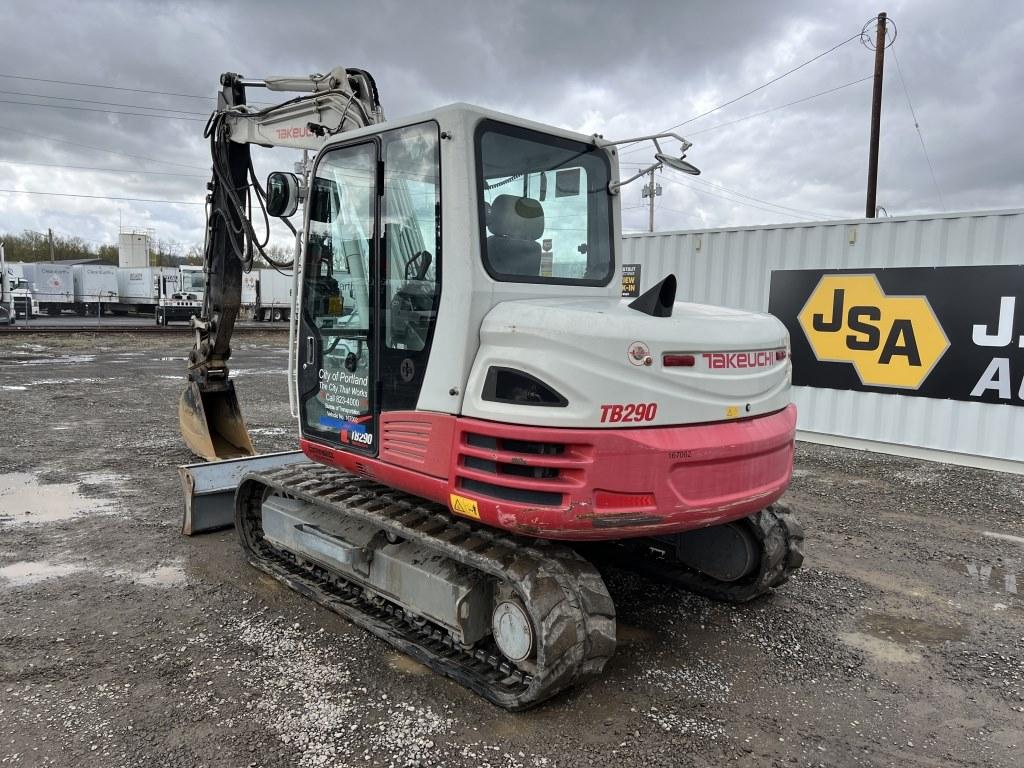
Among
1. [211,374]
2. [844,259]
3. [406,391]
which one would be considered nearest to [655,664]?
[406,391]

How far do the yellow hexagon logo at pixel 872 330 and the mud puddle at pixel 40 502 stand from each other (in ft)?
30.4

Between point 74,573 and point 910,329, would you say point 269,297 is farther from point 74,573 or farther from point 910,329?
point 74,573

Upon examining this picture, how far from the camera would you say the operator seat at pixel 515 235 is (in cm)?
379

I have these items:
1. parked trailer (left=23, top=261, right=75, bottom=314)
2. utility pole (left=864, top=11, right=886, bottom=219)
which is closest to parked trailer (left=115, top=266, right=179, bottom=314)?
parked trailer (left=23, top=261, right=75, bottom=314)

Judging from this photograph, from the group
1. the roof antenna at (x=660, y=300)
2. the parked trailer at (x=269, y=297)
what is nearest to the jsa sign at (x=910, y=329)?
the roof antenna at (x=660, y=300)

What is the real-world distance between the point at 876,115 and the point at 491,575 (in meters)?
19.9

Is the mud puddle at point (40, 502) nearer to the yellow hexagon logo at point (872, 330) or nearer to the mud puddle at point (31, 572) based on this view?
the mud puddle at point (31, 572)

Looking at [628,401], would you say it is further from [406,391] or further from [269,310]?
[269,310]

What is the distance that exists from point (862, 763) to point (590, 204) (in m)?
3.33

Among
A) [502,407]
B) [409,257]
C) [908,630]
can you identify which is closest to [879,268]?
[908,630]

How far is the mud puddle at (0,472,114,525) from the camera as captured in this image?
646 cm

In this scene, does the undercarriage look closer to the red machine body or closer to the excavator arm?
the red machine body

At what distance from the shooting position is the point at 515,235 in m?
3.92

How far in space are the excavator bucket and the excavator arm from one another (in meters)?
0.01
